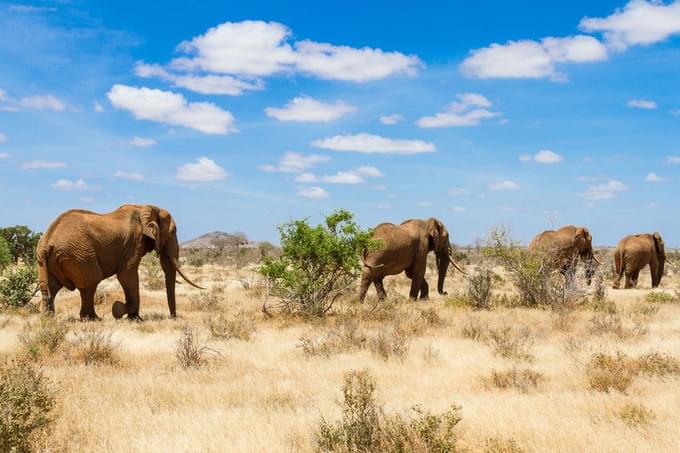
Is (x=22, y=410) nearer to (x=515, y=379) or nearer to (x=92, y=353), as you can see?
(x=92, y=353)

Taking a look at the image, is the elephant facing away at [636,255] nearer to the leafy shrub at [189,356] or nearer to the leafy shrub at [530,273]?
the leafy shrub at [530,273]

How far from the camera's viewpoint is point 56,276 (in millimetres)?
14891

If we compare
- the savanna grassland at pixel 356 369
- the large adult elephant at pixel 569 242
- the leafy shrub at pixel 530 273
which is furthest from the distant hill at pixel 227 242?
the savanna grassland at pixel 356 369

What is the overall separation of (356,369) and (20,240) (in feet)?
125

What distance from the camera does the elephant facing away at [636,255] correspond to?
82.8 feet

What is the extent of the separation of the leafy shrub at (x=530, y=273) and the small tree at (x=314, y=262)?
456cm

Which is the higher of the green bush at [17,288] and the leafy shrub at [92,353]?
the green bush at [17,288]

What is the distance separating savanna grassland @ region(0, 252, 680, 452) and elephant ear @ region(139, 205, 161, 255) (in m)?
2.12

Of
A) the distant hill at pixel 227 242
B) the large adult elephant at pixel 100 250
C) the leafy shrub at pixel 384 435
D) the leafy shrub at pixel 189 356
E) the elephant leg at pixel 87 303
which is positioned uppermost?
the distant hill at pixel 227 242

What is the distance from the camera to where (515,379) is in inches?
335

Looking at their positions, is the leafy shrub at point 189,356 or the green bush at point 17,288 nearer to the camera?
the leafy shrub at point 189,356

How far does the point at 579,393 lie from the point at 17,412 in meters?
6.39

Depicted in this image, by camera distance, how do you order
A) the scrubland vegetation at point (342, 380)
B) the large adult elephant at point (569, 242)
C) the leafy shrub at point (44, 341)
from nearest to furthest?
the scrubland vegetation at point (342, 380), the leafy shrub at point (44, 341), the large adult elephant at point (569, 242)

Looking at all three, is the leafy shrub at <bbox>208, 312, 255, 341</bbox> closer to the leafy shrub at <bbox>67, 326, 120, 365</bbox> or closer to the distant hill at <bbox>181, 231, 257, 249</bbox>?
the leafy shrub at <bbox>67, 326, 120, 365</bbox>
